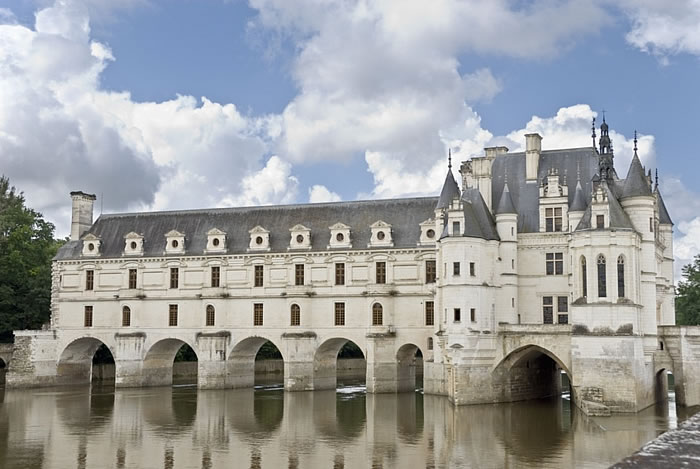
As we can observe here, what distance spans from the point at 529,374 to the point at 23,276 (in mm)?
32401

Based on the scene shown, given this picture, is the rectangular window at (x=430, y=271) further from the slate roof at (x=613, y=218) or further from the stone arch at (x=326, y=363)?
the slate roof at (x=613, y=218)

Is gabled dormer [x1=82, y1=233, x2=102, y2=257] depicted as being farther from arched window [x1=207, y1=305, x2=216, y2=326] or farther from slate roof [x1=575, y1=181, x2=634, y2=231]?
slate roof [x1=575, y1=181, x2=634, y2=231]

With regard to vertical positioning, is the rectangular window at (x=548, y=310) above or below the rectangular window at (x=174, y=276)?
below

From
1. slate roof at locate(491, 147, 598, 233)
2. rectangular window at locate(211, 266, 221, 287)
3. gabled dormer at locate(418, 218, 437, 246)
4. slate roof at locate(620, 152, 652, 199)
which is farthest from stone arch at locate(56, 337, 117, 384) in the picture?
slate roof at locate(620, 152, 652, 199)

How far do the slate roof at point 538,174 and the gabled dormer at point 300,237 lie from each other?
11.4 m

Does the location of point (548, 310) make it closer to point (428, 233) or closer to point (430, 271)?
point (430, 271)

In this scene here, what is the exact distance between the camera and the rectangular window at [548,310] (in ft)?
130

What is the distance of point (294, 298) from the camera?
4678 cm

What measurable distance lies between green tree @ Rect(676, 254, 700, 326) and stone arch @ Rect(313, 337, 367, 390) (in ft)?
83.1

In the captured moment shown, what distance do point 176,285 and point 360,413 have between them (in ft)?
58.6

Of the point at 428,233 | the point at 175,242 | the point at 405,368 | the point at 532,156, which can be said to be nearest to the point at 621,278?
the point at 532,156

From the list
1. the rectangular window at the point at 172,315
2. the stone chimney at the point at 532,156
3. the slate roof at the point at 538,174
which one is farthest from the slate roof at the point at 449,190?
the rectangular window at the point at 172,315

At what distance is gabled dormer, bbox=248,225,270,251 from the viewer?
4838 centimetres

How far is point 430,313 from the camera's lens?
145 feet
